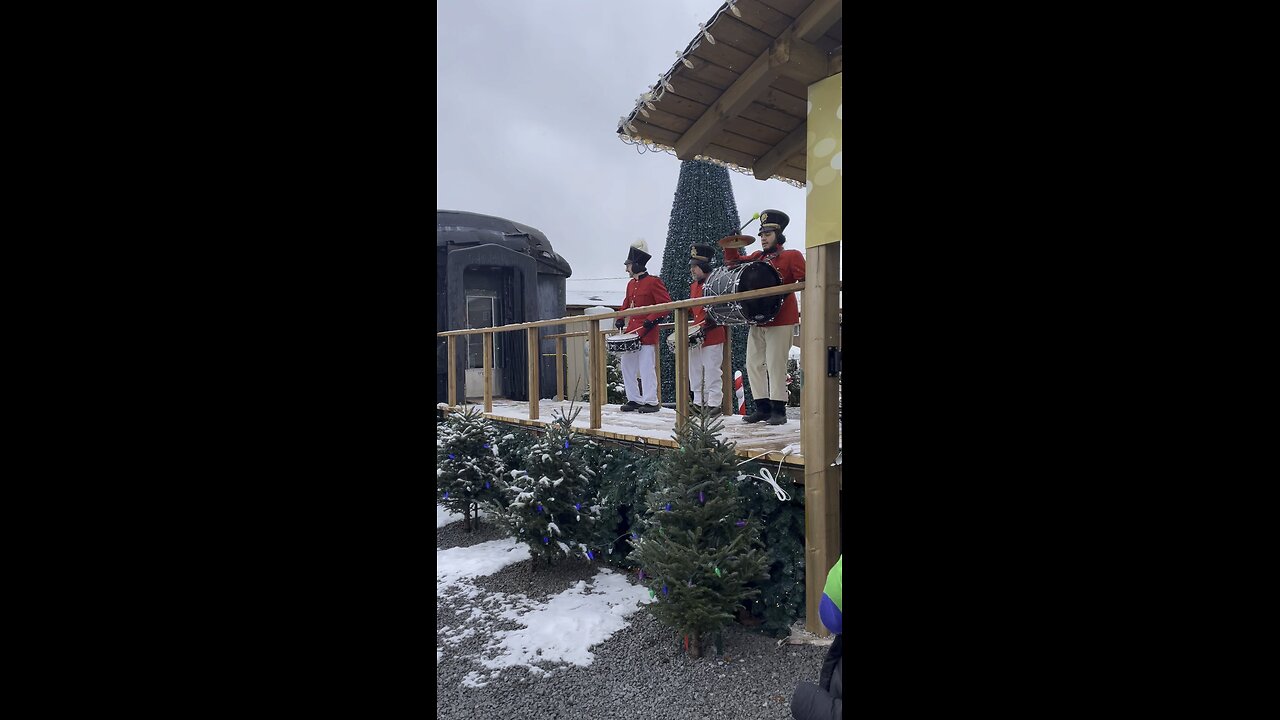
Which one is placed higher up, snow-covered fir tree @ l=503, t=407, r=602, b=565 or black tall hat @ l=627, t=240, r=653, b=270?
black tall hat @ l=627, t=240, r=653, b=270

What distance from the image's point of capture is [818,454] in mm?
3121

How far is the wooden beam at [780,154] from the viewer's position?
4.12 metres

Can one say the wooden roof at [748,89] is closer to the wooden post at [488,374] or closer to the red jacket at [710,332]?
the red jacket at [710,332]

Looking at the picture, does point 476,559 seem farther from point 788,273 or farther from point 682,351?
point 788,273

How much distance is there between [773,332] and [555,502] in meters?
1.97

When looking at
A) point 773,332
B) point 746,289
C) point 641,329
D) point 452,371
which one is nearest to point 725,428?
point 773,332

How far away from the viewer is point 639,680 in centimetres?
303

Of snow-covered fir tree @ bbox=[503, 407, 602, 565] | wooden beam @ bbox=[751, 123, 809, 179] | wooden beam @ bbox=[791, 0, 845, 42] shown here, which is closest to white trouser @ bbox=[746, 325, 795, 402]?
wooden beam @ bbox=[751, 123, 809, 179]

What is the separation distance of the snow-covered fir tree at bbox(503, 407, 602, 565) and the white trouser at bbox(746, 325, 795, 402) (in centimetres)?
147

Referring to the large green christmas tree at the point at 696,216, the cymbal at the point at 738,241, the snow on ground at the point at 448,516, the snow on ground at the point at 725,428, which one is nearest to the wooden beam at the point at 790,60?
the cymbal at the point at 738,241

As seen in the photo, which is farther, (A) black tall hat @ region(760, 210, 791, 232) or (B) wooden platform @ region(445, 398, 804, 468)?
(A) black tall hat @ region(760, 210, 791, 232)

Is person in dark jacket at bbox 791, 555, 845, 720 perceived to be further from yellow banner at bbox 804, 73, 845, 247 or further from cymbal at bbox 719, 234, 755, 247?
cymbal at bbox 719, 234, 755, 247

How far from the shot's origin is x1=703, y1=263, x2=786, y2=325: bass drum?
4.01m
